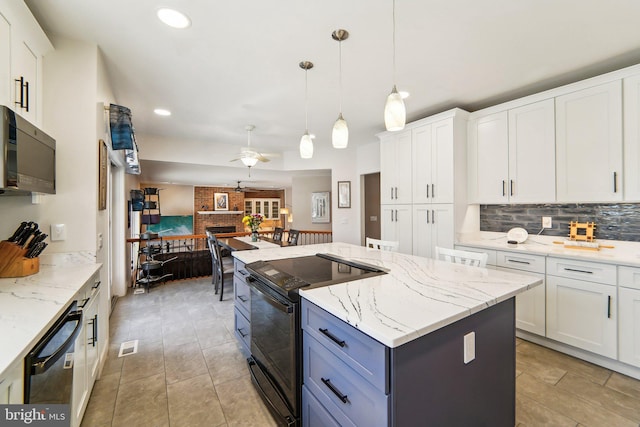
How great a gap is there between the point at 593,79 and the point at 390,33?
201cm

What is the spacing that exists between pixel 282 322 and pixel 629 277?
2688mm

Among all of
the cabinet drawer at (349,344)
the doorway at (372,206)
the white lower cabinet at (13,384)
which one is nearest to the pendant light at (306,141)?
the cabinet drawer at (349,344)

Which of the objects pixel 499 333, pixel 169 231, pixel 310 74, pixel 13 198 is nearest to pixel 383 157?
pixel 310 74

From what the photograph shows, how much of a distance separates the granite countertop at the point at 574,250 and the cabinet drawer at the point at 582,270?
5 centimetres

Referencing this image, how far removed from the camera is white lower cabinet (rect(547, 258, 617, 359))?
219cm

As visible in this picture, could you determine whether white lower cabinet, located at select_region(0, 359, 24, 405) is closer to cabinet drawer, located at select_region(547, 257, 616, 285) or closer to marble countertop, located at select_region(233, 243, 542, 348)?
marble countertop, located at select_region(233, 243, 542, 348)

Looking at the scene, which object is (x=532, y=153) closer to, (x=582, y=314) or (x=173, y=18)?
(x=582, y=314)

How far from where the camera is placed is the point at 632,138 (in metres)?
2.27

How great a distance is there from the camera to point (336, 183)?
5797 millimetres

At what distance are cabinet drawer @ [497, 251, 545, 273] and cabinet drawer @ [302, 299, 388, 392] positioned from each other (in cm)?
245

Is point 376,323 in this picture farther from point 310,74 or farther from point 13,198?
point 13,198

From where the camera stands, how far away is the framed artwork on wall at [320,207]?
7.80 meters

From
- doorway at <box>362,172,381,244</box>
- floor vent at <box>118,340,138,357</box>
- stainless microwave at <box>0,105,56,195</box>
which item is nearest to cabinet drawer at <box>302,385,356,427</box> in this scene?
stainless microwave at <box>0,105,56,195</box>

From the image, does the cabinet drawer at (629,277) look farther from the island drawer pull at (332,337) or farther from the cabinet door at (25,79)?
the cabinet door at (25,79)
